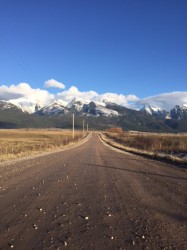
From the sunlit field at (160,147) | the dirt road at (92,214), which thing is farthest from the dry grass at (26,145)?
the dirt road at (92,214)

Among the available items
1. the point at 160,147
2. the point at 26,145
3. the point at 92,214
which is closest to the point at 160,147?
the point at 160,147

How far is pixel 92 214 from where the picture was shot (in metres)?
8.95

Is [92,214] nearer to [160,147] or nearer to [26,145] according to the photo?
[160,147]

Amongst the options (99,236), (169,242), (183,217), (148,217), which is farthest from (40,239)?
(183,217)

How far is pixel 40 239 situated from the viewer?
6.79 metres

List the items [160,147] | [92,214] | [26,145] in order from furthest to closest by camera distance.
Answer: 1. [26,145]
2. [160,147]
3. [92,214]

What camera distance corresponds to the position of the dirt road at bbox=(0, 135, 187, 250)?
22.1 ft

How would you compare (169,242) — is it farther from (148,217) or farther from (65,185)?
(65,185)

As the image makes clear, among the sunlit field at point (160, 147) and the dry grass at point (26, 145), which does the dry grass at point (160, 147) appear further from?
the dry grass at point (26, 145)

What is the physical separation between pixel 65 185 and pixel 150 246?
307 inches

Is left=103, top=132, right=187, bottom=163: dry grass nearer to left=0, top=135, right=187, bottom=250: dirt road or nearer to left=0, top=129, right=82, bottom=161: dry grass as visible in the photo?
left=0, top=129, right=82, bottom=161: dry grass

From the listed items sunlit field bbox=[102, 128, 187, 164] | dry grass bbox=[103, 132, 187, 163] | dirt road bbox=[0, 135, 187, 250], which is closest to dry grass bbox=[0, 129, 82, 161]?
dry grass bbox=[103, 132, 187, 163]

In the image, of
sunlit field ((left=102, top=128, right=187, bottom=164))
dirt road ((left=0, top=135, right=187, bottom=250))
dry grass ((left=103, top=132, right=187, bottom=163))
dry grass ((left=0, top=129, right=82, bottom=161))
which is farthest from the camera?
sunlit field ((left=102, top=128, right=187, bottom=164))

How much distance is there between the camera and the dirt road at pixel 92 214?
22.1ft
